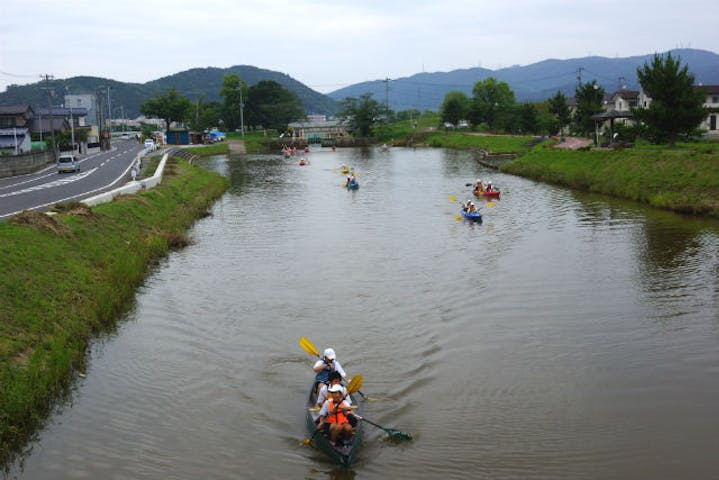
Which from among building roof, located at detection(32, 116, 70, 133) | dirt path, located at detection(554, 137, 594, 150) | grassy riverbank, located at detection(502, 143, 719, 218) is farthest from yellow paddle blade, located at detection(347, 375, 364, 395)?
building roof, located at detection(32, 116, 70, 133)

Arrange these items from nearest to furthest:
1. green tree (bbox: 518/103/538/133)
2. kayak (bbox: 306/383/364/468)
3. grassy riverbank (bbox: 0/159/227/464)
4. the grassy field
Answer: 1. kayak (bbox: 306/383/364/468)
2. grassy riverbank (bbox: 0/159/227/464)
3. the grassy field
4. green tree (bbox: 518/103/538/133)

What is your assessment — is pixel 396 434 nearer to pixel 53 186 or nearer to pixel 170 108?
pixel 53 186

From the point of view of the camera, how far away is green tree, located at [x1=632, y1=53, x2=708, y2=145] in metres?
41.5

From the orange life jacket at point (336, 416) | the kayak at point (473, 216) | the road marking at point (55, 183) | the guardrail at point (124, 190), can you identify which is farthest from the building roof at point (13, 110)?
the orange life jacket at point (336, 416)

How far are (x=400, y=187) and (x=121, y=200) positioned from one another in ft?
80.7

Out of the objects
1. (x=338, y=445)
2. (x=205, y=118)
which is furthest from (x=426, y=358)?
(x=205, y=118)

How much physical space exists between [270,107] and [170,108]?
18.5 meters

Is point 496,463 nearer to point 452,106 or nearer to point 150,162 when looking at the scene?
point 150,162

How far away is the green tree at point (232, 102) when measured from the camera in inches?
4966

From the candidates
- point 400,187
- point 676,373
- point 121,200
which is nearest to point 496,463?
point 676,373

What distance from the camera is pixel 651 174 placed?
38.8 metres

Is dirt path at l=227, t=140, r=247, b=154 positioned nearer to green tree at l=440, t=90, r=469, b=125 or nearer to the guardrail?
green tree at l=440, t=90, r=469, b=125

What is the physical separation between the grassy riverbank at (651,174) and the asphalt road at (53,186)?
30.7m

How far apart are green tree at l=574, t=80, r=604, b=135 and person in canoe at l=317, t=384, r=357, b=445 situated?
195 feet
